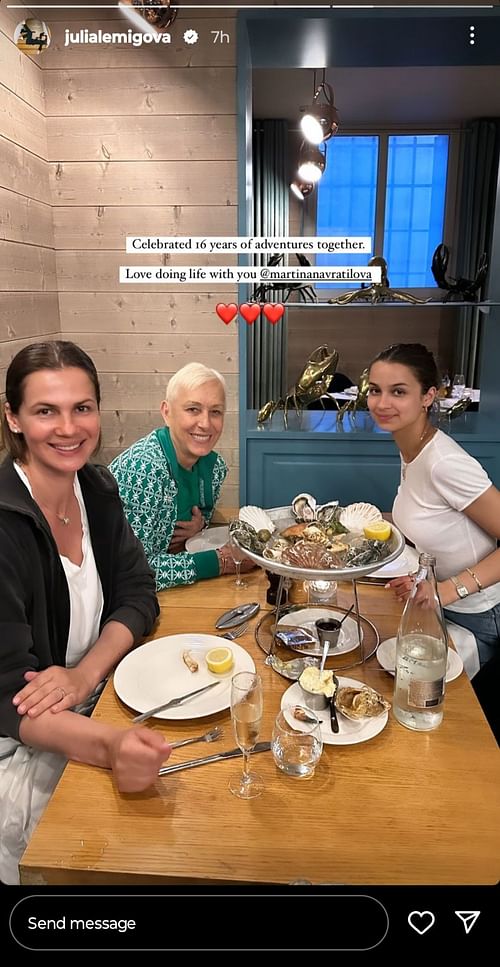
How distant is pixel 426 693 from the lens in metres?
0.87

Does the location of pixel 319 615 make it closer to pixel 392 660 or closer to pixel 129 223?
pixel 392 660

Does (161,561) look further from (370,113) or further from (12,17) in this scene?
(370,113)

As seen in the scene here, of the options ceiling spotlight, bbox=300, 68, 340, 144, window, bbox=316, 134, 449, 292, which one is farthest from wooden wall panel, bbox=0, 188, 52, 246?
window, bbox=316, 134, 449, 292

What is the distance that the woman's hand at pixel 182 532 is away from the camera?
5.13 ft

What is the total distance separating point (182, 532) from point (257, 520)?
413 mm

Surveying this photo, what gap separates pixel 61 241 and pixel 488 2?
1.63 metres

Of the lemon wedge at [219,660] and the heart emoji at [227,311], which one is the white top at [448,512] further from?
the heart emoji at [227,311]

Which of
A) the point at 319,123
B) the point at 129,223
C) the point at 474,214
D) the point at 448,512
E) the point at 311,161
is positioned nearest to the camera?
the point at 448,512

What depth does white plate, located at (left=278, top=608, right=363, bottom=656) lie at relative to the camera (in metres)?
1.07

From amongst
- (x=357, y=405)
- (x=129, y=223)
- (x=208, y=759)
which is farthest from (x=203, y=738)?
(x=129, y=223)

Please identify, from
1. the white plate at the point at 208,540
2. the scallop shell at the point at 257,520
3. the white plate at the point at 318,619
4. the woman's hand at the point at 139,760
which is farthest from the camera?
the white plate at the point at 208,540

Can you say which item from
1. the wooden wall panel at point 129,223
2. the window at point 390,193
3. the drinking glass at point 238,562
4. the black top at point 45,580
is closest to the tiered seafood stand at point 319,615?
the drinking glass at point 238,562

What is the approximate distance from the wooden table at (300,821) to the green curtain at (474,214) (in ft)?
13.7

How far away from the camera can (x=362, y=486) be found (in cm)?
→ 237
